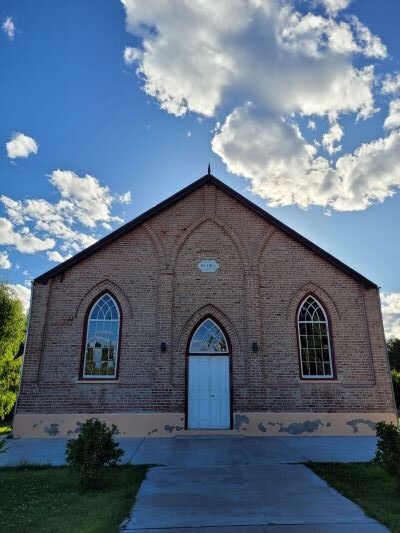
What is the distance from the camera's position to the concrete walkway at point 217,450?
8.40 meters

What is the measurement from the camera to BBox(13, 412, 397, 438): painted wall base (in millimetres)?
11312

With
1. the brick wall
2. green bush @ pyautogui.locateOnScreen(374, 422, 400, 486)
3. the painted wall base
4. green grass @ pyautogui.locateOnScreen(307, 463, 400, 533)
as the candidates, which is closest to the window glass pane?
the brick wall

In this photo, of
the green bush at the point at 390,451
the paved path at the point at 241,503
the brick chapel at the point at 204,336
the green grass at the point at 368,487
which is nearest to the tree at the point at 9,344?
the brick chapel at the point at 204,336

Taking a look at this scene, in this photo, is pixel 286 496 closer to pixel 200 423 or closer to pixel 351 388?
pixel 200 423

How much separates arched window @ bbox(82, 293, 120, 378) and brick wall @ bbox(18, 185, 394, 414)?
27cm

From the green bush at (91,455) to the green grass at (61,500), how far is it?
0.68 feet

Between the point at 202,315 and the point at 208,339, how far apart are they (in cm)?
81

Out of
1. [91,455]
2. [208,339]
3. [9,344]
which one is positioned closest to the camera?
[91,455]

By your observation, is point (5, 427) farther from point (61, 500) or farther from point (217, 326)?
point (61, 500)

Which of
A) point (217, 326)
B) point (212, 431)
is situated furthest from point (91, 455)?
point (217, 326)

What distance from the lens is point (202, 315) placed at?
1264 cm

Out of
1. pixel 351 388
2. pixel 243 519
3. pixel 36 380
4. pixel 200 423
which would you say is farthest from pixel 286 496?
pixel 36 380

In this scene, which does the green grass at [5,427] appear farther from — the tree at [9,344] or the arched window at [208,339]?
the arched window at [208,339]

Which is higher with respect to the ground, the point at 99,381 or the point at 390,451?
the point at 99,381
